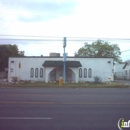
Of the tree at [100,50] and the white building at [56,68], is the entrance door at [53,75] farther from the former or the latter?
the tree at [100,50]

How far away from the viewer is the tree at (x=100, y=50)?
2903 inches

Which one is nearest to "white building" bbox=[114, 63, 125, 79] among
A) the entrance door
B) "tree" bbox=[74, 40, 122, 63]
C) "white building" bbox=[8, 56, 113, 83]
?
"tree" bbox=[74, 40, 122, 63]

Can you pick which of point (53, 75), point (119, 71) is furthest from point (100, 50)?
point (53, 75)

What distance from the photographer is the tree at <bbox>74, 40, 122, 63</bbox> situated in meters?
73.7

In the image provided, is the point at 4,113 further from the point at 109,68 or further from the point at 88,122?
the point at 109,68

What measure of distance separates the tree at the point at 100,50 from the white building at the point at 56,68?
32279mm

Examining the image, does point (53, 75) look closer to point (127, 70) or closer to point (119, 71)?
point (127, 70)

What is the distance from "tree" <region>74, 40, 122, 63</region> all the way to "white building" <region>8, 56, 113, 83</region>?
32279 millimetres

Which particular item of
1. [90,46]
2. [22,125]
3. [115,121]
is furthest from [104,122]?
[90,46]

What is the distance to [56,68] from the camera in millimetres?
41719

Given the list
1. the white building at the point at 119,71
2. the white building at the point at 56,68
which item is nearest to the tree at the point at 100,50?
the white building at the point at 119,71

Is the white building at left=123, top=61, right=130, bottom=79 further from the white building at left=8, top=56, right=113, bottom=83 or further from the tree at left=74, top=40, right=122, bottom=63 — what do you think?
the white building at left=8, top=56, right=113, bottom=83

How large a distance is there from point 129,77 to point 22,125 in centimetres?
5557

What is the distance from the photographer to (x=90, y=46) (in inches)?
2958
